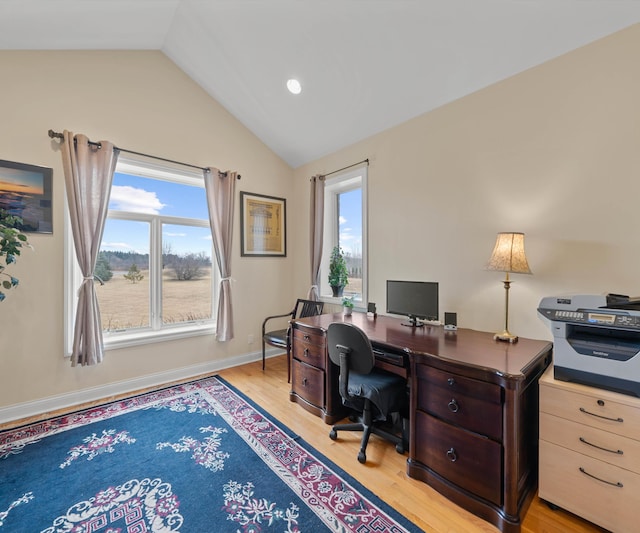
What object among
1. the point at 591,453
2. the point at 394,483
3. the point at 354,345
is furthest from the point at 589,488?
the point at 354,345

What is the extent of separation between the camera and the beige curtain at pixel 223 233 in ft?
11.8

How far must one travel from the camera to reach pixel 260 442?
2213 mm

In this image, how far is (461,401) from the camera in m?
1.63

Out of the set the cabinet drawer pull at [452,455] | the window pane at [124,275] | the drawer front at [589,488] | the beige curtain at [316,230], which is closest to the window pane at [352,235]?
the beige curtain at [316,230]

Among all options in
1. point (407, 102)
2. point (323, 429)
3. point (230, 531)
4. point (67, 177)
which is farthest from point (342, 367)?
point (67, 177)

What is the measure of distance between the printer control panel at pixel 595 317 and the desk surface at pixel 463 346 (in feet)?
0.92

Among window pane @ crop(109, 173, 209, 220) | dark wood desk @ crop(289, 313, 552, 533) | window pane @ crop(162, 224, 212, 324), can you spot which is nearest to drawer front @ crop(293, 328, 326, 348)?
dark wood desk @ crop(289, 313, 552, 533)

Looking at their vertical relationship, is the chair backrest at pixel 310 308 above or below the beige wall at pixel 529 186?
below

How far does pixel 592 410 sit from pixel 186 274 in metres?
3.74

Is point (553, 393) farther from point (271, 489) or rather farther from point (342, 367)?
point (271, 489)

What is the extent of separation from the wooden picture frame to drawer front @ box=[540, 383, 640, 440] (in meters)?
3.34

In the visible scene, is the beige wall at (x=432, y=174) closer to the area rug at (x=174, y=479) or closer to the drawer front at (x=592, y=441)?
the drawer front at (x=592, y=441)

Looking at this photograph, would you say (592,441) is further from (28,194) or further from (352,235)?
(28,194)

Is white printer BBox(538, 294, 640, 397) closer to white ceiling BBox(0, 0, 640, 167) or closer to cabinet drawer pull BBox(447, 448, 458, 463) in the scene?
cabinet drawer pull BBox(447, 448, 458, 463)
